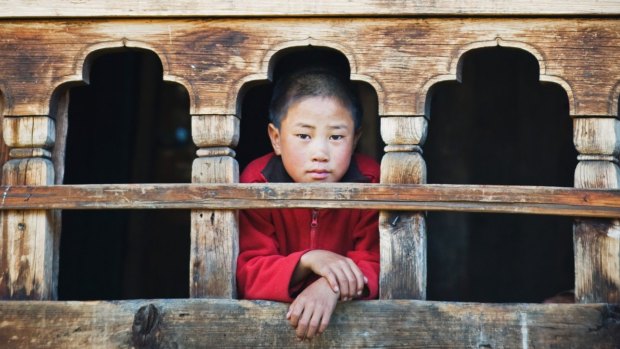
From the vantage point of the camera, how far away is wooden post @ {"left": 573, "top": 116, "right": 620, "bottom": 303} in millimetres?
3537

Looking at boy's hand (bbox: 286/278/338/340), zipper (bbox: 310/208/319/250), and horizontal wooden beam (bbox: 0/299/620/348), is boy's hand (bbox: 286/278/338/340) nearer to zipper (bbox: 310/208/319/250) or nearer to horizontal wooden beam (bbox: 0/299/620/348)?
horizontal wooden beam (bbox: 0/299/620/348)

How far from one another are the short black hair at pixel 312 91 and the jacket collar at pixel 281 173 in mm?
133

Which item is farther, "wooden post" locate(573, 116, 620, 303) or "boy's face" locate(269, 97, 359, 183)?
"boy's face" locate(269, 97, 359, 183)

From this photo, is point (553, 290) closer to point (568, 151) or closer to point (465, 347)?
point (568, 151)

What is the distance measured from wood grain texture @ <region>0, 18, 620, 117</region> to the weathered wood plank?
3 centimetres

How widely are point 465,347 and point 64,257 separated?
7.25 ft

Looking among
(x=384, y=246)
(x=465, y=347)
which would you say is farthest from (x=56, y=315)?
(x=465, y=347)

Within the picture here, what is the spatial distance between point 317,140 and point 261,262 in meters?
0.49

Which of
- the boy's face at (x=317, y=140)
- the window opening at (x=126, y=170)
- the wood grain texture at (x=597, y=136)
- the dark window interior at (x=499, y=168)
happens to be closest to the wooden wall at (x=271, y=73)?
the wood grain texture at (x=597, y=136)

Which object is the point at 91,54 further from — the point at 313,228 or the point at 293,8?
the point at 313,228

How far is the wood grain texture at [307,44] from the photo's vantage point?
364 centimetres

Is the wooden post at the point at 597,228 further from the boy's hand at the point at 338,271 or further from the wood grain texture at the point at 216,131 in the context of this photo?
the wood grain texture at the point at 216,131

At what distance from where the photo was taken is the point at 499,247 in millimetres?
5910

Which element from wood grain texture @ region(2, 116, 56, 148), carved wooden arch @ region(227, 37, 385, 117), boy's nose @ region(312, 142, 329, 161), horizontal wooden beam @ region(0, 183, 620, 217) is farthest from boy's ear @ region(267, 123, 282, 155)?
wood grain texture @ region(2, 116, 56, 148)
